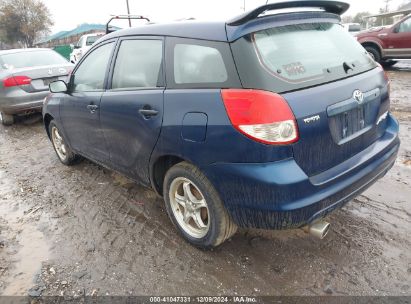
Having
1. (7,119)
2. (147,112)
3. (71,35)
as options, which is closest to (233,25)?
(147,112)

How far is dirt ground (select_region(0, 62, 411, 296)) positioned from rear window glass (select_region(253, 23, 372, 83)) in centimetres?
136

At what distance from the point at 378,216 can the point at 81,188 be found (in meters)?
3.21

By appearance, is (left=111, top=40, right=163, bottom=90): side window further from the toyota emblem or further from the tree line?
the tree line

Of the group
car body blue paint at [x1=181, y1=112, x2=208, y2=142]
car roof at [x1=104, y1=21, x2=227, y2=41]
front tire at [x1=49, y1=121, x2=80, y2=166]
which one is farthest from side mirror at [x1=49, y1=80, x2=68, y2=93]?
car body blue paint at [x1=181, y1=112, x2=208, y2=142]

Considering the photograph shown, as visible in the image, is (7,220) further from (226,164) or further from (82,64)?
(226,164)

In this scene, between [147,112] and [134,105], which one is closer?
[147,112]

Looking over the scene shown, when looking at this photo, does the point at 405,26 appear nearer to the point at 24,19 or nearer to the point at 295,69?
the point at 295,69

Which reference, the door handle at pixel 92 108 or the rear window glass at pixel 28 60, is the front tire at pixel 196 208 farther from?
the rear window glass at pixel 28 60

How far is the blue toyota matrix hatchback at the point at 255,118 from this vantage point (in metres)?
2.16

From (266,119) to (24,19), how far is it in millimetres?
53119

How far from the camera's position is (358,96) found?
8.07 ft

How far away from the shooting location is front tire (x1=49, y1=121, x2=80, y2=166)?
4.75 m

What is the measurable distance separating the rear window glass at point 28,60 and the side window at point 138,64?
4.94m

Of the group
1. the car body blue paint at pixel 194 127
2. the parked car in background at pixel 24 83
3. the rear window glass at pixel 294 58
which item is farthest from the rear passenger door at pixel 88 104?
the parked car in background at pixel 24 83
